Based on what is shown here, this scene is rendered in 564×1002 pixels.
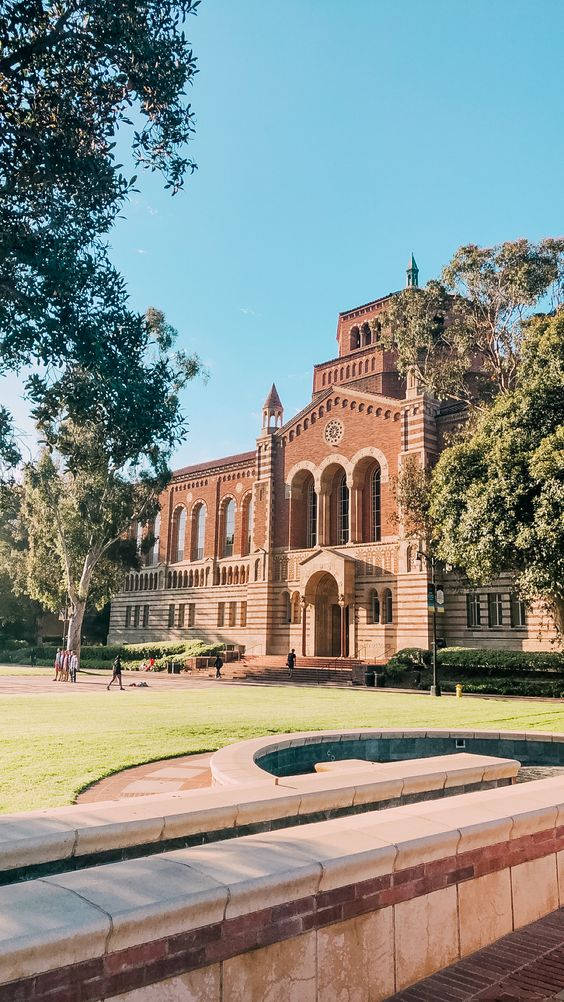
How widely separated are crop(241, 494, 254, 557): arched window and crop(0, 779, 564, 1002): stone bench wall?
150 ft

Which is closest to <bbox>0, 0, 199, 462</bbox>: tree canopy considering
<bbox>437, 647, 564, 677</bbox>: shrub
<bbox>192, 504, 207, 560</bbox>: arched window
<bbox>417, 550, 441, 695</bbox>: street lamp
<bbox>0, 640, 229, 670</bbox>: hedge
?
<bbox>417, 550, 441, 695</bbox>: street lamp

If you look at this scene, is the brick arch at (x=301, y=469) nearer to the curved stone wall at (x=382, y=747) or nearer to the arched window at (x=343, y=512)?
the arched window at (x=343, y=512)

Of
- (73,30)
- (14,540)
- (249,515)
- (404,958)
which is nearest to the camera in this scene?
(404,958)

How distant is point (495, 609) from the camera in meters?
34.8

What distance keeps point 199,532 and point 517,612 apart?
2757cm

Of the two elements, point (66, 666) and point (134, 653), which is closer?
point (66, 666)

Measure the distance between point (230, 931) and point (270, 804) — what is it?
2116 mm

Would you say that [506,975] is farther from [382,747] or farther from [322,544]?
[322,544]

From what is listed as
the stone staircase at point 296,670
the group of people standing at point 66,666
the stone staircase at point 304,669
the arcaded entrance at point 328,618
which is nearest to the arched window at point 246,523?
the stone staircase at point 296,670

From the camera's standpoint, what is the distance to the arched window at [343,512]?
4228 cm

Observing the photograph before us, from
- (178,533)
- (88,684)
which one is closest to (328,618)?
(88,684)

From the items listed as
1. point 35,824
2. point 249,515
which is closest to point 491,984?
point 35,824

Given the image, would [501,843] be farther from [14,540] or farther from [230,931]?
[14,540]

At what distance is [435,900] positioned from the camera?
13.2 ft
